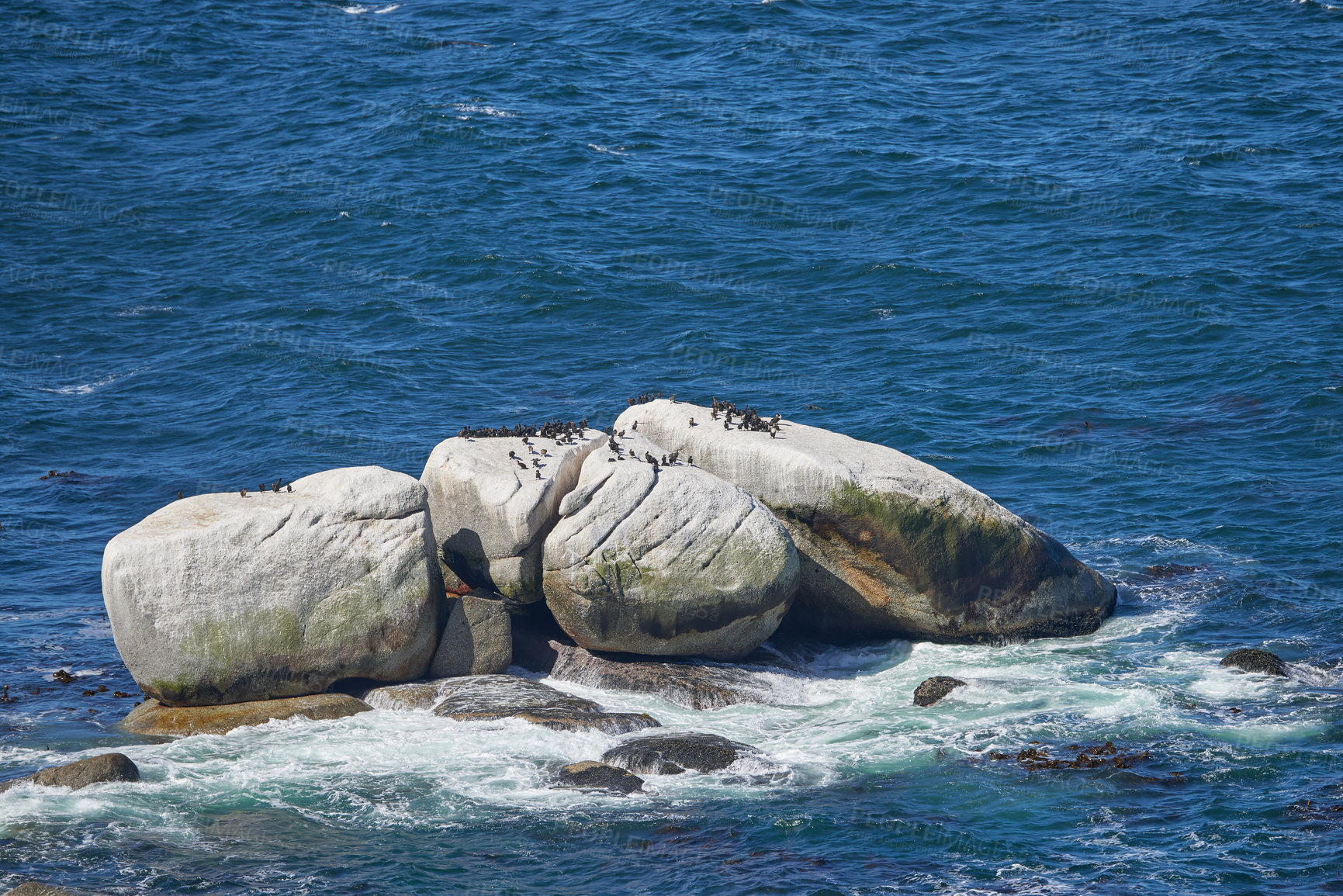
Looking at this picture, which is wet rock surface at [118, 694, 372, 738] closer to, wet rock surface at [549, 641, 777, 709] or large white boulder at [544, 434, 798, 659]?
wet rock surface at [549, 641, 777, 709]

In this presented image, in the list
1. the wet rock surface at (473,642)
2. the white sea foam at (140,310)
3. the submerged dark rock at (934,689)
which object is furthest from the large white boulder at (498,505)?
the white sea foam at (140,310)

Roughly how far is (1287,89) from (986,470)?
1193 inches

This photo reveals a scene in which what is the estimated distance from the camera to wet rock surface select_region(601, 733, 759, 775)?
17875mm

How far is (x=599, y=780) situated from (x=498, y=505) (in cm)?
536

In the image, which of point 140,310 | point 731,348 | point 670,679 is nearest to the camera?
point 670,679

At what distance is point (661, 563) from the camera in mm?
20500

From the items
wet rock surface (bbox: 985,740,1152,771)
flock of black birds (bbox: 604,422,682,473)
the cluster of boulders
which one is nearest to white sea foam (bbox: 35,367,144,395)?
the cluster of boulders

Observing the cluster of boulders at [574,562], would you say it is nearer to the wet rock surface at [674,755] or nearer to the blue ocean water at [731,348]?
the blue ocean water at [731,348]

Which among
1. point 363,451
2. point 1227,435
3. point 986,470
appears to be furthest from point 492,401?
point 1227,435

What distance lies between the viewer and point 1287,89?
50.2 m

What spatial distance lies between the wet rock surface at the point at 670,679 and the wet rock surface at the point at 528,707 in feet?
2.43

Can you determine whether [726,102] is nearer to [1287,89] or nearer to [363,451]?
[1287,89]

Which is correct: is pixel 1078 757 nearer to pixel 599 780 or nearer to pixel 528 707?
pixel 599 780

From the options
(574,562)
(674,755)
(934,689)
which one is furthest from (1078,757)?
(574,562)
